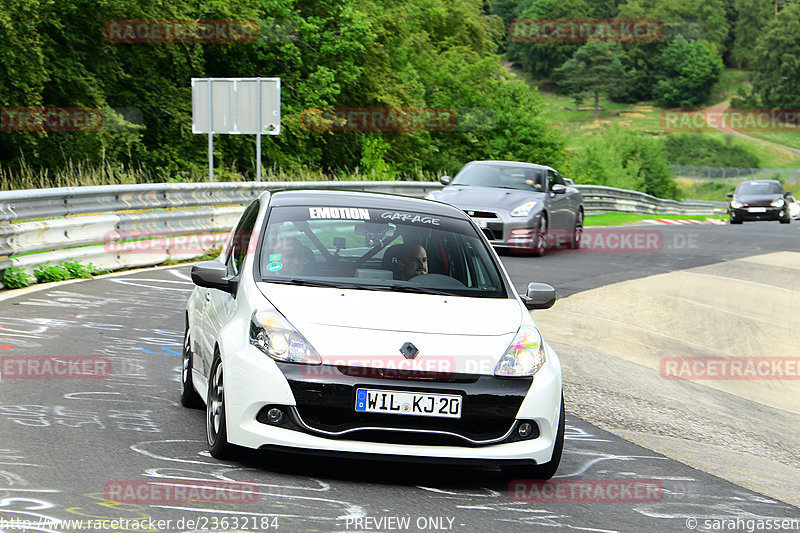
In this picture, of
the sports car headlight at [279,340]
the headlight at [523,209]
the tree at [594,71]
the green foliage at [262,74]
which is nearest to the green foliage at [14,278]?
the green foliage at [262,74]

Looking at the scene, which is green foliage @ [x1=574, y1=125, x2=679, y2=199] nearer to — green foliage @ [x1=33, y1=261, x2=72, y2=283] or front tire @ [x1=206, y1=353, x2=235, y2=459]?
green foliage @ [x1=33, y1=261, x2=72, y2=283]

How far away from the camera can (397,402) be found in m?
5.50

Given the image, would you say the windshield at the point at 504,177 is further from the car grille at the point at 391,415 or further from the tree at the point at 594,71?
the tree at the point at 594,71

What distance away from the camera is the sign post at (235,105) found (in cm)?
2277

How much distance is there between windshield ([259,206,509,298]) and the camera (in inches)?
255

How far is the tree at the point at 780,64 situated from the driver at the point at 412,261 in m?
167

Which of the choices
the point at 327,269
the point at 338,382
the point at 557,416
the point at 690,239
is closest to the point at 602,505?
the point at 557,416

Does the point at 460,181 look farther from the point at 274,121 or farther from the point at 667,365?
the point at 667,365

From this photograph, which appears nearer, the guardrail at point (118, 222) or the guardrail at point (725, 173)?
the guardrail at point (118, 222)

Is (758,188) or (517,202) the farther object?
(758,188)

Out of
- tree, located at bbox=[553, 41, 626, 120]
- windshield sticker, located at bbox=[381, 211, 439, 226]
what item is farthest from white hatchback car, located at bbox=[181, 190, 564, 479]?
tree, located at bbox=[553, 41, 626, 120]

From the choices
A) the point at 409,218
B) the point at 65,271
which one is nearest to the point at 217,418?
the point at 409,218

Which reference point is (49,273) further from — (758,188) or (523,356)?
(758,188)

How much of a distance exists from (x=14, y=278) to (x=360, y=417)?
8.65 metres
